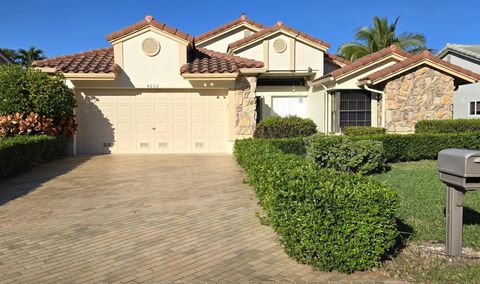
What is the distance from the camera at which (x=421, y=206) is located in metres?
6.95

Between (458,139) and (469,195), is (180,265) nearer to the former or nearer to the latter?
(469,195)

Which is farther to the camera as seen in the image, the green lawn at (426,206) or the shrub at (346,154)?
the shrub at (346,154)

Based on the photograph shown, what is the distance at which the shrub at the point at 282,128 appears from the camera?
47.6ft

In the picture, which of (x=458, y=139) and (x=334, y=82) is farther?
(x=334, y=82)

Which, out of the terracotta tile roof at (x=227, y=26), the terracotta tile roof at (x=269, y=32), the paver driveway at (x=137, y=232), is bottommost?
the paver driveway at (x=137, y=232)

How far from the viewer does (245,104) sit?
1495 cm

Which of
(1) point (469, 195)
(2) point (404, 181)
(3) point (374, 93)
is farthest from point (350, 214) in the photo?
(3) point (374, 93)

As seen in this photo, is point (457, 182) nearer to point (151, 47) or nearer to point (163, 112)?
point (163, 112)

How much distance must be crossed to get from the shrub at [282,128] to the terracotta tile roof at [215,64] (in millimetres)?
2122

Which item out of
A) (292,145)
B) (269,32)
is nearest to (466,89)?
(269,32)

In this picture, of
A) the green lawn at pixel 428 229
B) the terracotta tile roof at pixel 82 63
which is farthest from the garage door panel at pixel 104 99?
the green lawn at pixel 428 229

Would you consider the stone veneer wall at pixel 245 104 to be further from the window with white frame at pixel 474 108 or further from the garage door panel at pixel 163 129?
the window with white frame at pixel 474 108

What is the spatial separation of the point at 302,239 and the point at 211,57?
41.0ft

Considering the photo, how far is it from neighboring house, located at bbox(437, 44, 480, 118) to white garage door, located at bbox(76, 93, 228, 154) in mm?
15531
